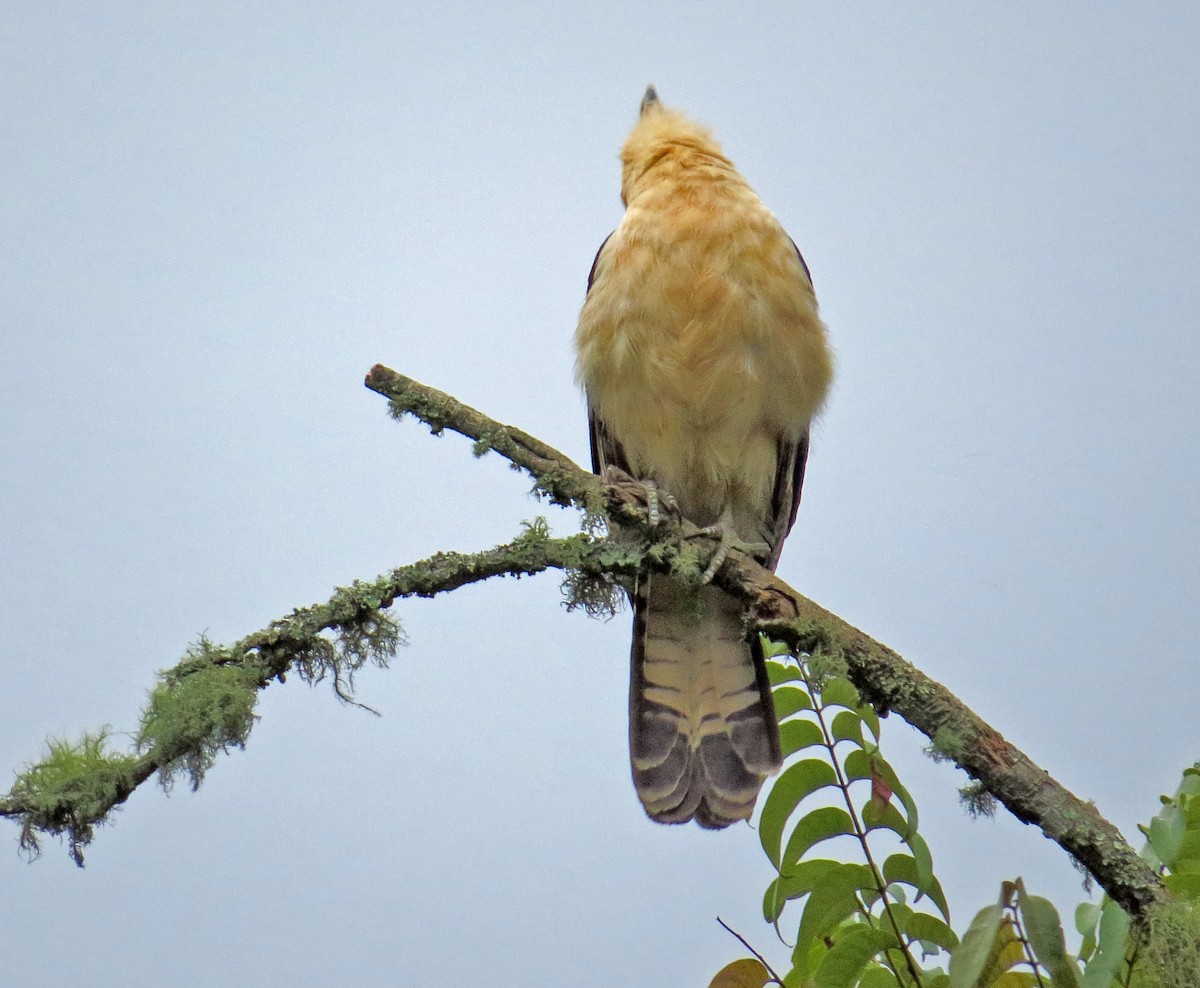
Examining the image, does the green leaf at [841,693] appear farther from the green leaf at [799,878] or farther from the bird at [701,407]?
the bird at [701,407]

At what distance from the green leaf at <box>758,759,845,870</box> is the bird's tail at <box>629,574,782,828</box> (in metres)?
0.72

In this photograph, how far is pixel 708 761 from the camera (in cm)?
317

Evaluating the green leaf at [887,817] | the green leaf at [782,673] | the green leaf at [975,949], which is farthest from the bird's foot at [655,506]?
the green leaf at [975,949]

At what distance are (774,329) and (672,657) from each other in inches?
39.5

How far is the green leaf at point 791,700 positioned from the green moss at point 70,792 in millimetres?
1361

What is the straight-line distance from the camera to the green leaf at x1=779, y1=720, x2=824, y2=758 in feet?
8.25

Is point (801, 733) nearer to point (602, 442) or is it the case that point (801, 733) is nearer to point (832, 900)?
point (832, 900)

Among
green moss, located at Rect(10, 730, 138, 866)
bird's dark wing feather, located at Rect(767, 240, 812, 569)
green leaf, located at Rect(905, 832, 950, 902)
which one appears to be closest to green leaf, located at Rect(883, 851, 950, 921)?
green leaf, located at Rect(905, 832, 950, 902)

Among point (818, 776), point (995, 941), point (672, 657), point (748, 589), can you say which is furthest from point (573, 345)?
point (995, 941)

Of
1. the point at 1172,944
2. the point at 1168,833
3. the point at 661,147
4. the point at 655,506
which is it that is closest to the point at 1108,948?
the point at 1172,944

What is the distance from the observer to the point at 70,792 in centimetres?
183

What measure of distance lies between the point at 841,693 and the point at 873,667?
0.42ft

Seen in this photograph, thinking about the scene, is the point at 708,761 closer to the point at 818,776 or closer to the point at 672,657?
the point at 672,657

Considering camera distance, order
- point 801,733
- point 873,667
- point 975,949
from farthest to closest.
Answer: point 801,733 < point 873,667 < point 975,949
